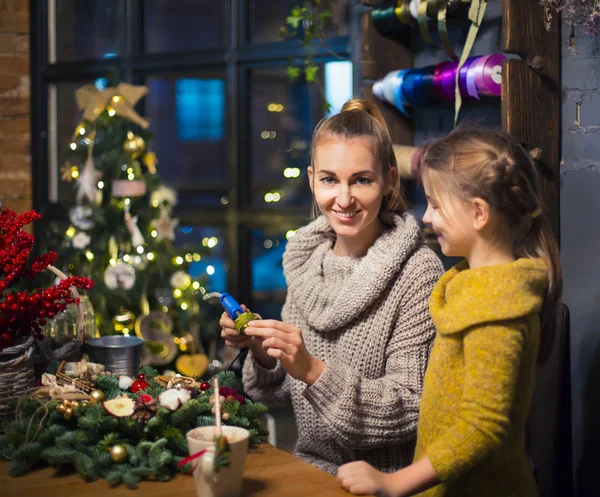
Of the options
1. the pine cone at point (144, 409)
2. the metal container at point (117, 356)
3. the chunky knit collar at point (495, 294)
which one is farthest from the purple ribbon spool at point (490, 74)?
the pine cone at point (144, 409)

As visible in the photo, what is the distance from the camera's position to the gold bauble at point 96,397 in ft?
4.42

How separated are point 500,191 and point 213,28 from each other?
2.59m

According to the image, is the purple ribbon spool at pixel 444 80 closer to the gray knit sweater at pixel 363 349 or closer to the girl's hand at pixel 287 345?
the gray knit sweater at pixel 363 349

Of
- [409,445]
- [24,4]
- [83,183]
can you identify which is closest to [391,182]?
[409,445]

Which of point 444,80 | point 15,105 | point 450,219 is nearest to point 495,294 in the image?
point 450,219

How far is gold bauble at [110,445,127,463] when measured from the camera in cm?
121

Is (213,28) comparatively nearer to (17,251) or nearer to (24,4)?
(24,4)

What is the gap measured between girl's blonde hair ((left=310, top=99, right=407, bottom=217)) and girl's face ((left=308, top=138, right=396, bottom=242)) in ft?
0.05

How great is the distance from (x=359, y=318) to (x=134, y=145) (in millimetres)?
1634

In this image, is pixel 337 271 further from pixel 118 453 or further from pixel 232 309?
pixel 118 453

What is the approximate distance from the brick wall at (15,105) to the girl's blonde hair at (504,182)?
282 cm

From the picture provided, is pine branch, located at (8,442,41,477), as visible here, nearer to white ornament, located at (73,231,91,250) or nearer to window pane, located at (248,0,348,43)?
white ornament, located at (73,231,91,250)

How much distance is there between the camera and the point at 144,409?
4.22 ft

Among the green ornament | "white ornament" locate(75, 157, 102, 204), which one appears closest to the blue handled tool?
the green ornament
